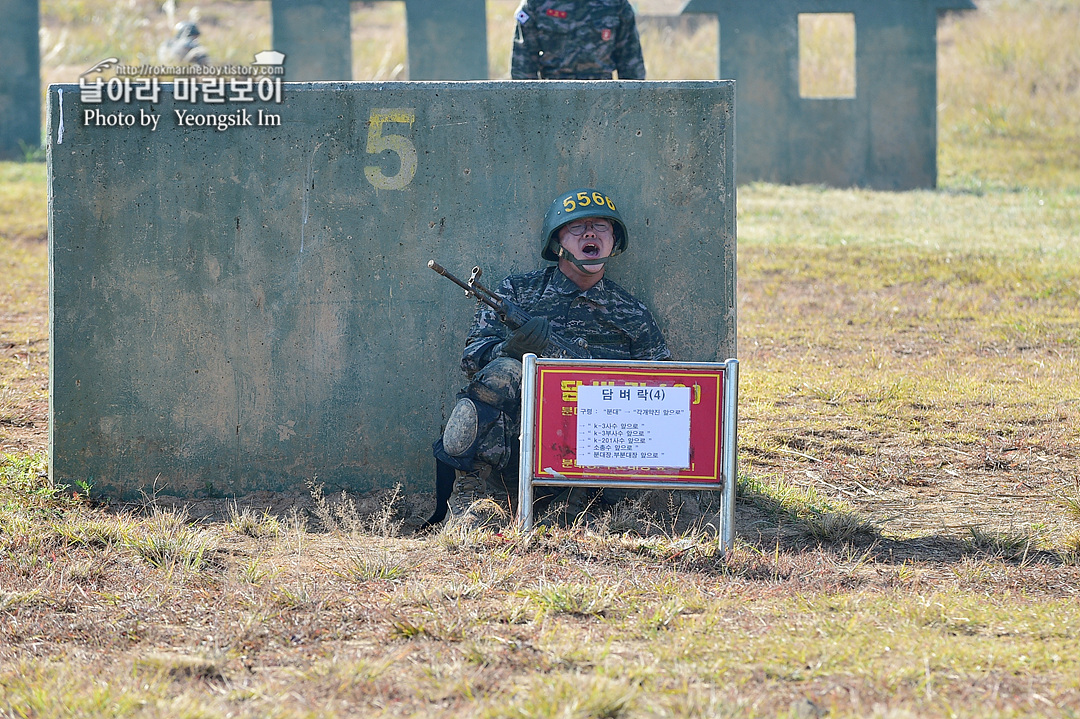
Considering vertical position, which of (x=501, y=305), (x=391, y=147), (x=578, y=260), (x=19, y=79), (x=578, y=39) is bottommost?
(x=501, y=305)

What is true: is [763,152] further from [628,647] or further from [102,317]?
[628,647]

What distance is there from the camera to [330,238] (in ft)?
17.3

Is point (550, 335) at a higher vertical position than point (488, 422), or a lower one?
higher

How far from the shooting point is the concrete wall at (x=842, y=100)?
16422 millimetres

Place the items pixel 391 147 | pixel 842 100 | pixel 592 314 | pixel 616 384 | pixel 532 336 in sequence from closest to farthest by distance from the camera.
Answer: pixel 616 384 → pixel 532 336 → pixel 592 314 → pixel 391 147 → pixel 842 100

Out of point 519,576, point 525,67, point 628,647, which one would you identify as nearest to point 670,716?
point 628,647

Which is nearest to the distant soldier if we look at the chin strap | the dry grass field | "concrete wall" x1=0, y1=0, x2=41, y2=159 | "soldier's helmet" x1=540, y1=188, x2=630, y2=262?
"concrete wall" x1=0, y1=0, x2=41, y2=159

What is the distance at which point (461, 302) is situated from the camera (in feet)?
17.5

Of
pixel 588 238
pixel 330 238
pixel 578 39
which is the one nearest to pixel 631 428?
pixel 588 238

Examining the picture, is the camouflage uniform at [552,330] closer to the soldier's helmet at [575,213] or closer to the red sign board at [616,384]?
the soldier's helmet at [575,213]

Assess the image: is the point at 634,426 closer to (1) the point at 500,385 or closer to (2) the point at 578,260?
(1) the point at 500,385

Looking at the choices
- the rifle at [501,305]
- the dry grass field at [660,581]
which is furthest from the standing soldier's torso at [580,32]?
the rifle at [501,305]

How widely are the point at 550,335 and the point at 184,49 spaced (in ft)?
65.7

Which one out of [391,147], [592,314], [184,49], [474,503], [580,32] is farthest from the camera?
[184,49]
